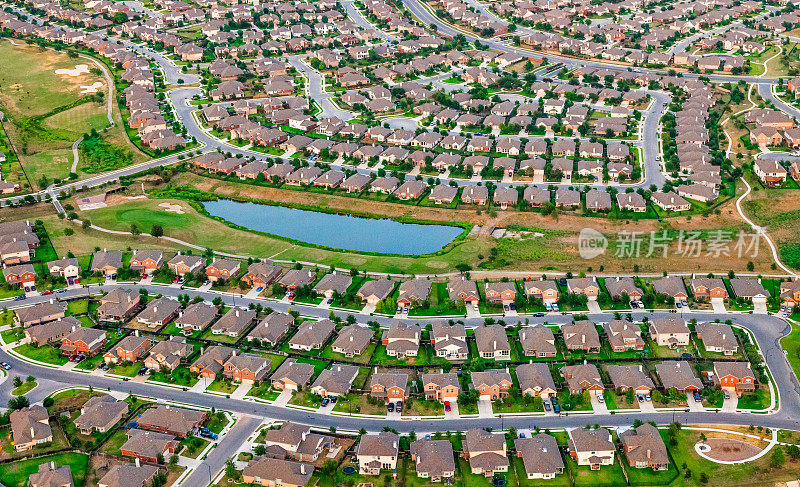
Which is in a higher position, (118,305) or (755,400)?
(755,400)

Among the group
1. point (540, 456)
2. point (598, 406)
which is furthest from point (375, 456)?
point (598, 406)

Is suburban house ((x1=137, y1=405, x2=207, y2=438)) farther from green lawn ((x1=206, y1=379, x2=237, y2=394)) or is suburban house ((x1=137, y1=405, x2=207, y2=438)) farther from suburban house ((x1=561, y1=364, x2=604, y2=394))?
suburban house ((x1=561, y1=364, x2=604, y2=394))

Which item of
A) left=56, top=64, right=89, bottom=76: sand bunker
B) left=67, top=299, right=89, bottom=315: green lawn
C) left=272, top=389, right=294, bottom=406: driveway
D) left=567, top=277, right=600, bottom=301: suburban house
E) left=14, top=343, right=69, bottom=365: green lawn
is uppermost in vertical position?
left=567, top=277, right=600, bottom=301: suburban house

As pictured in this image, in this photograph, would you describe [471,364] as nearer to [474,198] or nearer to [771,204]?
[474,198]

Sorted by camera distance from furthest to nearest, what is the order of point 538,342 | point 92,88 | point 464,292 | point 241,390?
point 92,88 → point 464,292 → point 538,342 → point 241,390

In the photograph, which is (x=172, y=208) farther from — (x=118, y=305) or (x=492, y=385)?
(x=492, y=385)

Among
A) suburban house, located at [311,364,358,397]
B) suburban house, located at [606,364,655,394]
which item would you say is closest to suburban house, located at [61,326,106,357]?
suburban house, located at [311,364,358,397]

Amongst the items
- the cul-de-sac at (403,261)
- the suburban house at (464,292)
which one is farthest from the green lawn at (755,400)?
the suburban house at (464,292)
